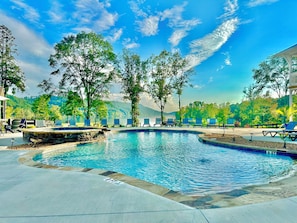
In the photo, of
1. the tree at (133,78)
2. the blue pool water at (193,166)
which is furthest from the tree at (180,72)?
the blue pool water at (193,166)

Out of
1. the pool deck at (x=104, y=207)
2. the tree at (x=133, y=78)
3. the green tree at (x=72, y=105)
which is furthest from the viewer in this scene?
the tree at (x=133, y=78)

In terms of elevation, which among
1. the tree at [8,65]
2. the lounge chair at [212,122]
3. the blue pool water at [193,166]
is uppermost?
the tree at [8,65]

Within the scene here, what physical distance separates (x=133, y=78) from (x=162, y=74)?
2.90 meters

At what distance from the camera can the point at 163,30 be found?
19.4m

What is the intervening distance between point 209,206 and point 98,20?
58.8 feet

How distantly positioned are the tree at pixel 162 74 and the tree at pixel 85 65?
3913mm

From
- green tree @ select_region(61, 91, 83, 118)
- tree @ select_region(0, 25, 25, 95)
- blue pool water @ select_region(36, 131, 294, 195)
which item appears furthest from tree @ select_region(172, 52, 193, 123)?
tree @ select_region(0, 25, 25, 95)

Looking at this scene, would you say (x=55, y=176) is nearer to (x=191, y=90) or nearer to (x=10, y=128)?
(x=10, y=128)

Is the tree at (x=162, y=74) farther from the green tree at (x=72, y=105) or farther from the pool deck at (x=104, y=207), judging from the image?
the pool deck at (x=104, y=207)

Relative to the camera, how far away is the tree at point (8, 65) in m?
Answer: 19.5

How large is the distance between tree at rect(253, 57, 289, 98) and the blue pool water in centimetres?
1692

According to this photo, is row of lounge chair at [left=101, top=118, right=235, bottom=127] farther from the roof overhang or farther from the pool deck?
the pool deck

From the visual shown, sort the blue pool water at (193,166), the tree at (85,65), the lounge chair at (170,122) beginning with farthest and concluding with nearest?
the lounge chair at (170,122) < the tree at (85,65) < the blue pool water at (193,166)

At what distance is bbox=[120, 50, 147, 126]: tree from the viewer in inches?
810
